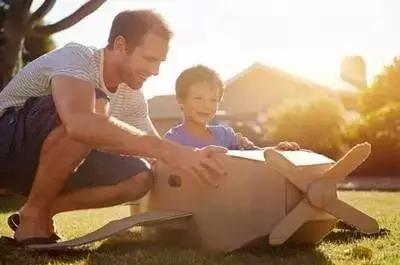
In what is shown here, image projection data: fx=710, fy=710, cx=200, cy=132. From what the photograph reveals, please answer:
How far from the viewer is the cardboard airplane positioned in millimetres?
2869

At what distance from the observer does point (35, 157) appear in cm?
323

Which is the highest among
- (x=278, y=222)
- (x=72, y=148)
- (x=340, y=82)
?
(x=72, y=148)

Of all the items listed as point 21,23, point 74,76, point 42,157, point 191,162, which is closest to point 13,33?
point 21,23

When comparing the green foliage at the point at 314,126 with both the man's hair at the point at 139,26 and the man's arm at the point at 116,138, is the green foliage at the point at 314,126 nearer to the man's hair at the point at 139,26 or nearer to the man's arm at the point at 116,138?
the man's hair at the point at 139,26

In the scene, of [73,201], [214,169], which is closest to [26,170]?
[73,201]

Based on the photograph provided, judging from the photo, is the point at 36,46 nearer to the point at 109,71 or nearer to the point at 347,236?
the point at 109,71

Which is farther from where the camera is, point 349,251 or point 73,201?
point 73,201

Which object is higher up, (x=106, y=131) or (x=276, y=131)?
(x=106, y=131)

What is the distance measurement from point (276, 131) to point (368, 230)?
1323 centimetres

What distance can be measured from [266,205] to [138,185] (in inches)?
27.4

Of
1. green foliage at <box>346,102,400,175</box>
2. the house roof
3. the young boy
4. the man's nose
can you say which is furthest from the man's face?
the house roof

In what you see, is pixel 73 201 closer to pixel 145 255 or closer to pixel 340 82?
pixel 145 255

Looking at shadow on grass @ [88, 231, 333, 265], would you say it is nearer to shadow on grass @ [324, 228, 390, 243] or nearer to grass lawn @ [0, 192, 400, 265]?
grass lawn @ [0, 192, 400, 265]

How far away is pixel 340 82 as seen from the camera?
99.1ft
